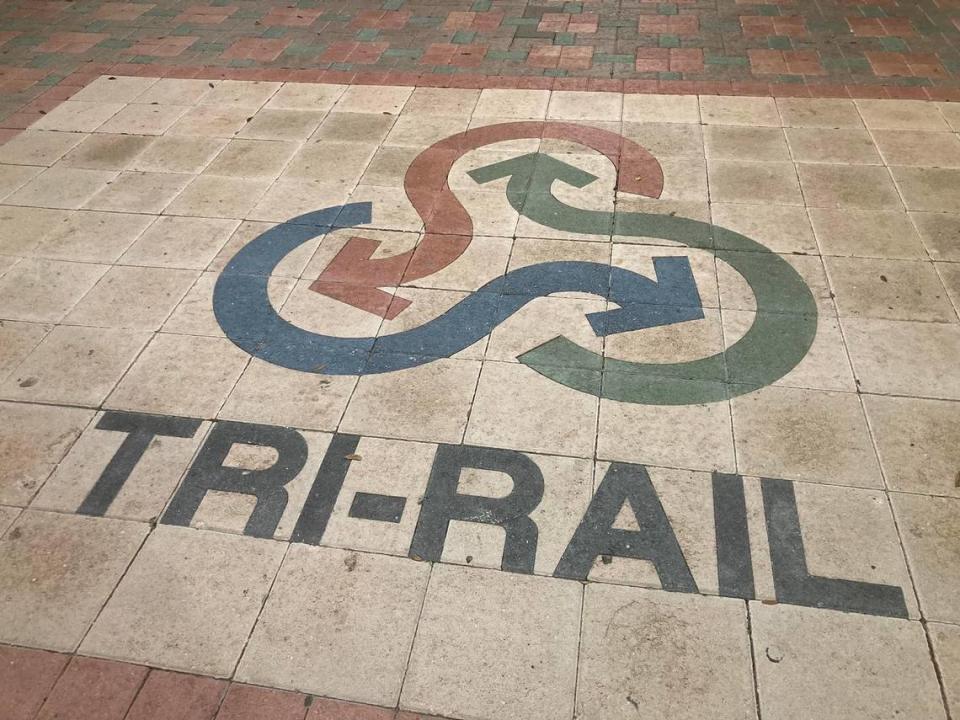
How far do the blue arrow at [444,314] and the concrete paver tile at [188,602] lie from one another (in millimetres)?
1597

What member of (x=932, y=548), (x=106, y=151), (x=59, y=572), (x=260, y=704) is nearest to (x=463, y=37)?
(x=106, y=151)

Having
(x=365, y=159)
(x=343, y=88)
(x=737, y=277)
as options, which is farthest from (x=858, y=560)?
(x=343, y=88)

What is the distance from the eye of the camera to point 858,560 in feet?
13.9

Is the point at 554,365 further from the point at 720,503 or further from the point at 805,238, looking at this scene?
the point at 805,238

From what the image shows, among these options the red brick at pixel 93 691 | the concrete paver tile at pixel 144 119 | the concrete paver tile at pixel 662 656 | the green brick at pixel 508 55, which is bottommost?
the concrete paver tile at pixel 662 656

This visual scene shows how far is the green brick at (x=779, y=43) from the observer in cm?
1019

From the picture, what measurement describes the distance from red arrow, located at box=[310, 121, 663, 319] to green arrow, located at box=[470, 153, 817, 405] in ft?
2.29

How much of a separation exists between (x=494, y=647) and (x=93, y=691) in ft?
6.92

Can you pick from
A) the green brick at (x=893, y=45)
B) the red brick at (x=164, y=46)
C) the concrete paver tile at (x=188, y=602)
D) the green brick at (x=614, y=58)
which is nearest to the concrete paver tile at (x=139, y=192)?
the red brick at (x=164, y=46)

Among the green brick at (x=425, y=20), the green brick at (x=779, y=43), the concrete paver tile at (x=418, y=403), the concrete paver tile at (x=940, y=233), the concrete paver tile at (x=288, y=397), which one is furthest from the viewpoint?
the green brick at (x=425, y=20)

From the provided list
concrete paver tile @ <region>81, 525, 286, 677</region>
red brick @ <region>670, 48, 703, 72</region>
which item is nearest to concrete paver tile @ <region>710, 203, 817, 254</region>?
red brick @ <region>670, 48, 703, 72</region>

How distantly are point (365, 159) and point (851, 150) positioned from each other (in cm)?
530

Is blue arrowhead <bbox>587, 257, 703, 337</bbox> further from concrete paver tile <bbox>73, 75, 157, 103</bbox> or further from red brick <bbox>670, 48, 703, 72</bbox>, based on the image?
concrete paver tile <bbox>73, 75, 157, 103</bbox>

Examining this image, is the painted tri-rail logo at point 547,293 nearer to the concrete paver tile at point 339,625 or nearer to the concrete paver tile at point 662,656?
the concrete paver tile at point 662,656
